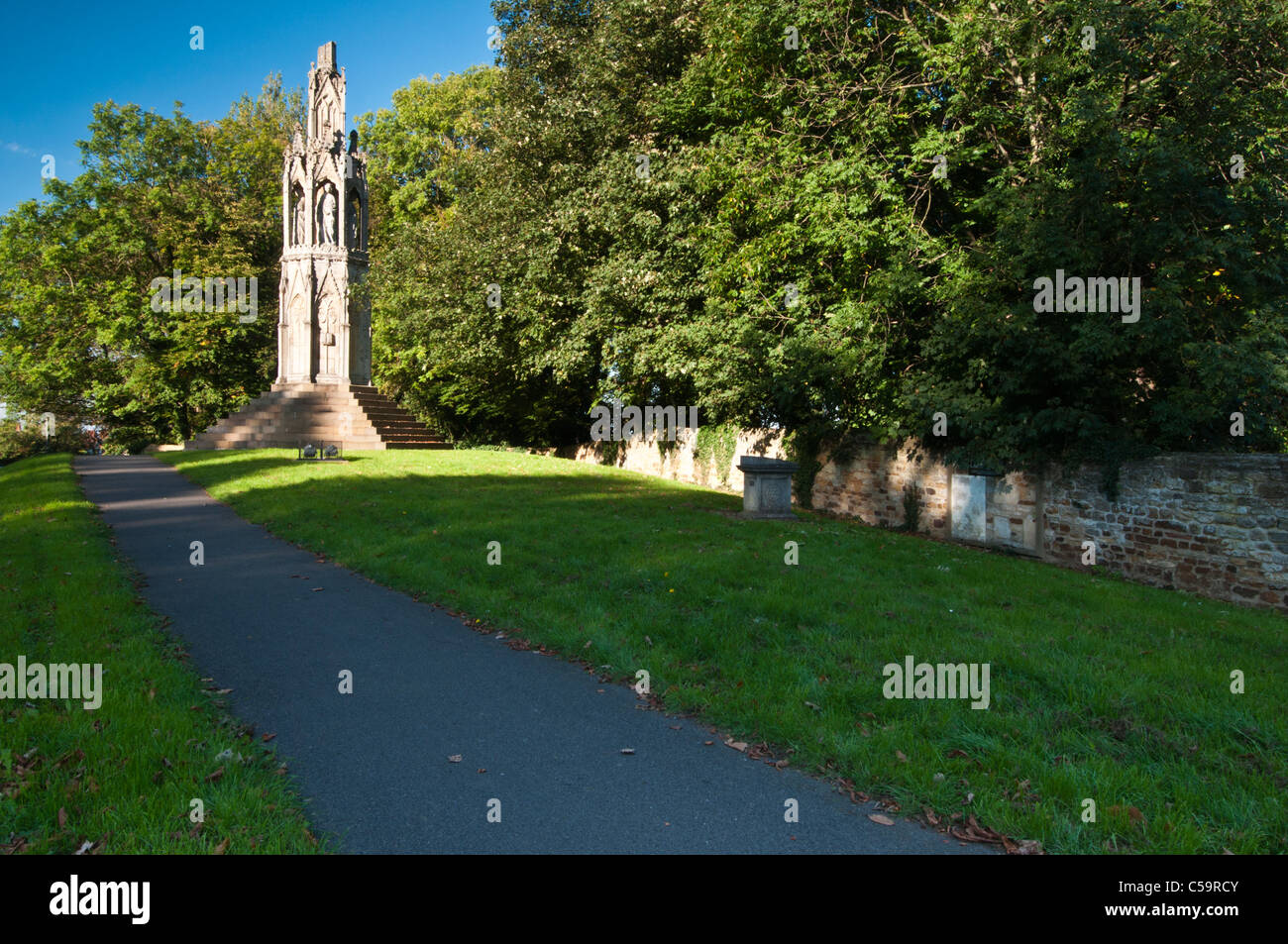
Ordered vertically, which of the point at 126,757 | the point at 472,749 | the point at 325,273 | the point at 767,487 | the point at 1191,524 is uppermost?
the point at 325,273

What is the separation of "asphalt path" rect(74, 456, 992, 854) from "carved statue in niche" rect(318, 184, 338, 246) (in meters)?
25.3

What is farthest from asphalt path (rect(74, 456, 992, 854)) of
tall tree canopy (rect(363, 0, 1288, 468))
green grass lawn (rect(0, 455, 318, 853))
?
tall tree canopy (rect(363, 0, 1288, 468))

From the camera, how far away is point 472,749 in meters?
4.63

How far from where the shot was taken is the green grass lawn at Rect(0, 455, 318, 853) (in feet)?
11.4

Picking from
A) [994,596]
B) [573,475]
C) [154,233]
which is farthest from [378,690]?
[154,233]

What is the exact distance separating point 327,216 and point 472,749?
30.3 metres

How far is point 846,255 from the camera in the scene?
52.5 ft

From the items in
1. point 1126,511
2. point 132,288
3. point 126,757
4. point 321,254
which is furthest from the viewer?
point 132,288

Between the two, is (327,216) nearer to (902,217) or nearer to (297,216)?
(297,216)

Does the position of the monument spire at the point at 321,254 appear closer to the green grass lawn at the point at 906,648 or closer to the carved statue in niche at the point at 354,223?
the carved statue in niche at the point at 354,223

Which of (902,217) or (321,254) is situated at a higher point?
(321,254)

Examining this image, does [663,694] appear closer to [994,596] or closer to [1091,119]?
[994,596]

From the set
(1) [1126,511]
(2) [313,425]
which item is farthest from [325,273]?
(1) [1126,511]

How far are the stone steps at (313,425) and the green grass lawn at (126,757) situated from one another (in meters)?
20.7
